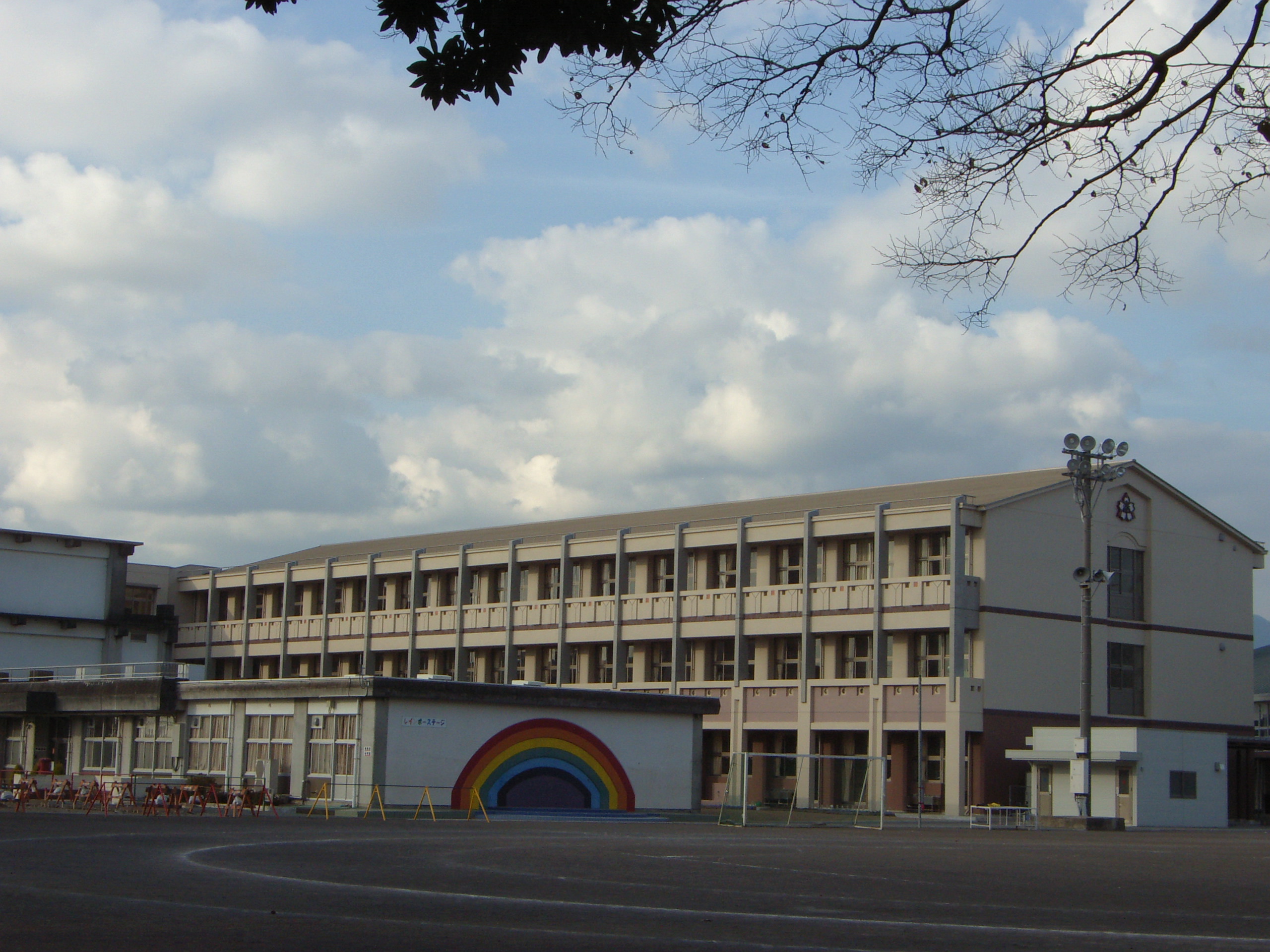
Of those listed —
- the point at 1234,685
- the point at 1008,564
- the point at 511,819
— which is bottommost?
the point at 511,819

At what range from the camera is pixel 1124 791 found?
2040 inches

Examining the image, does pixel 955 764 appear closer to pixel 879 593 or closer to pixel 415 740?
pixel 879 593

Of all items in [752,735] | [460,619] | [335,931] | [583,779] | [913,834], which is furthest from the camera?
[460,619]

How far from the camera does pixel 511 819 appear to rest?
4219cm

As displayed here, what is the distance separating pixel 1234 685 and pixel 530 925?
57.5 m

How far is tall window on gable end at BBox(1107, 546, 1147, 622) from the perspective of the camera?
60.3 metres

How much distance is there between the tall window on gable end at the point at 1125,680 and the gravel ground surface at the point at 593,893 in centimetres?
3019

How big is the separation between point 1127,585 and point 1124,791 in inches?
450

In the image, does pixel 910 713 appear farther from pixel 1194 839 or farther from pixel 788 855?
pixel 788 855

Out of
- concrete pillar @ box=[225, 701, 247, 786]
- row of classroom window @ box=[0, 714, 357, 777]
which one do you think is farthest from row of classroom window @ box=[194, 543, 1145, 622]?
concrete pillar @ box=[225, 701, 247, 786]

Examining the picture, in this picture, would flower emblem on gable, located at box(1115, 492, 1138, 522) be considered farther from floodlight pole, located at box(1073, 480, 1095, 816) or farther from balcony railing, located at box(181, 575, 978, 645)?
floodlight pole, located at box(1073, 480, 1095, 816)

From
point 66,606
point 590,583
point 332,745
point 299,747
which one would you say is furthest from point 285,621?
point 332,745

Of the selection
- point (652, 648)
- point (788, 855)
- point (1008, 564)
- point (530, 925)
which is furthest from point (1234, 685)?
point (530, 925)

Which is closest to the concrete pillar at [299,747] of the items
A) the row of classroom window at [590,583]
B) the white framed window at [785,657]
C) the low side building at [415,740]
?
the low side building at [415,740]
